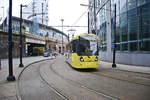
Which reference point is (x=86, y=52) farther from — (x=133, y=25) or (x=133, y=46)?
(x=133, y=25)

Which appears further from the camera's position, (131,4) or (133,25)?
(131,4)

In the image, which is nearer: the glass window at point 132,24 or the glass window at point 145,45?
the glass window at point 145,45

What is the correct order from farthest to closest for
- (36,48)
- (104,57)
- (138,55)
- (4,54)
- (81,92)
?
(36,48) < (4,54) < (104,57) < (138,55) < (81,92)

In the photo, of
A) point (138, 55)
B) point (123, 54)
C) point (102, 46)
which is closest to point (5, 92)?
point (138, 55)

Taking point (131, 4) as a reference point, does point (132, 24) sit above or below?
below

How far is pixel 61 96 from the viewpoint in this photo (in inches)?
222

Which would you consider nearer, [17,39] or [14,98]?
[14,98]

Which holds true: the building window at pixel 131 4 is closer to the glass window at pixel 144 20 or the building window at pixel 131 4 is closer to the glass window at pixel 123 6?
the glass window at pixel 123 6

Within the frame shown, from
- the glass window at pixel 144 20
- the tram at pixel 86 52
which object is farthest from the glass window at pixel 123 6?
the tram at pixel 86 52

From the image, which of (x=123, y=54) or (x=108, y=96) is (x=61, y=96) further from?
(x=123, y=54)

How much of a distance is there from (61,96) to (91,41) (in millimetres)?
7526

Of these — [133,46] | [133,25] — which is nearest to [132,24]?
[133,25]


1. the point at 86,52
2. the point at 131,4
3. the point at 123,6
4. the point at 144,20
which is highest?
the point at 123,6

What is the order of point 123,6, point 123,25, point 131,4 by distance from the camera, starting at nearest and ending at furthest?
point 131,4
point 123,6
point 123,25
